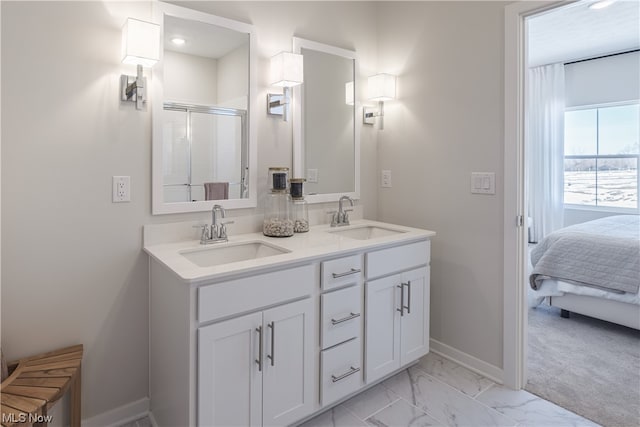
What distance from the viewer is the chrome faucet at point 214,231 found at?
193 cm

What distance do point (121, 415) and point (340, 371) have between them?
1062mm

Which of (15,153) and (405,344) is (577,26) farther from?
(15,153)

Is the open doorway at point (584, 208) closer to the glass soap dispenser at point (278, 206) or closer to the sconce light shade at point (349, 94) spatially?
the sconce light shade at point (349, 94)

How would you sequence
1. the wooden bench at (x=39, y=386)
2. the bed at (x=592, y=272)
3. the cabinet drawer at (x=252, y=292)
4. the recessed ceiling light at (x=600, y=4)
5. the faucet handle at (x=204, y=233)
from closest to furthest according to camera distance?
the wooden bench at (x=39, y=386)
the cabinet drawer at (x=252, y=292)
the faucet handle at (x=204, y=233)
the bed at (x=592, y=272)
the recessed ceiling light at (x=600, y=4)

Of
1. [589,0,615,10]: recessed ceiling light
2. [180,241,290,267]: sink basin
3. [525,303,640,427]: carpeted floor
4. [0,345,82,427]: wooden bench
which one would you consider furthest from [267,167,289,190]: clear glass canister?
[589,0,615,10]: recessed ceiling light

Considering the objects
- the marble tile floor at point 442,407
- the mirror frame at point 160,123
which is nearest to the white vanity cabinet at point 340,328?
the marble tile floor at point 442,407

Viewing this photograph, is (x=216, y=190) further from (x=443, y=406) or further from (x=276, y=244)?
(x=443, y=406)

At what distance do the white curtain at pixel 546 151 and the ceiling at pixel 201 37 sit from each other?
4931 millimetres

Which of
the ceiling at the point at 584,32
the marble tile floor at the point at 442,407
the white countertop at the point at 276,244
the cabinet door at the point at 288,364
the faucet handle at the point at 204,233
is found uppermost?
the ceiling at the point at 584,32

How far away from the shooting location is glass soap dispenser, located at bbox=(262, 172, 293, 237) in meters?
2.13

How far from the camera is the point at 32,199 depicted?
5.19ft

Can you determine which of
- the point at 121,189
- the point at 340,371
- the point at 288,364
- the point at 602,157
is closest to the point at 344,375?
the point at 340,371

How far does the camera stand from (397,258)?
6.84ft

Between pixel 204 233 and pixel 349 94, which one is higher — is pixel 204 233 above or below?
below
